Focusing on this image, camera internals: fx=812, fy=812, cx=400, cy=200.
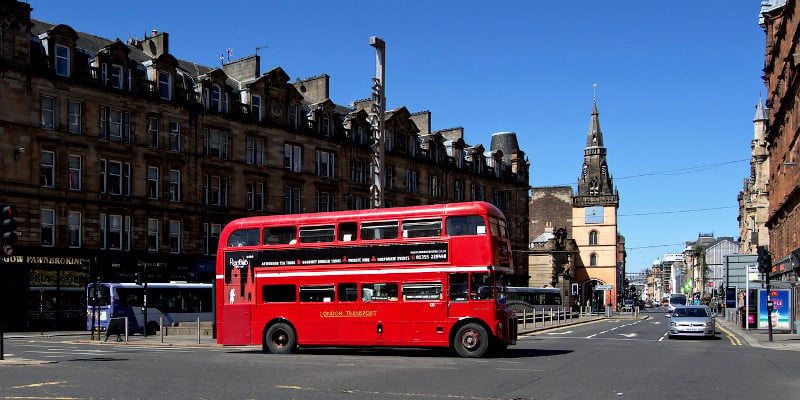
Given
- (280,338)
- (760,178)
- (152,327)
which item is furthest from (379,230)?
(760,178)

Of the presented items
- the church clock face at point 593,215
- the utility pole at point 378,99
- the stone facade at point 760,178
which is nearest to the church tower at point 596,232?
the church clock face at point 593,215

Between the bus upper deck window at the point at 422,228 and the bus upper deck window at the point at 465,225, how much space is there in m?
0.30

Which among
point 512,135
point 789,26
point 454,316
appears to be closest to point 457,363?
point 454,316

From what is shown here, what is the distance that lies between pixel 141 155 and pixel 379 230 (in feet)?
100

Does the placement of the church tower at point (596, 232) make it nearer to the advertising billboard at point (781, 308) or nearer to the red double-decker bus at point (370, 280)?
the advertising billboard at point (781, 308)

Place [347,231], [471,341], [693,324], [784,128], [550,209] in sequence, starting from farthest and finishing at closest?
Result: [550,209]
[784,128]
[693,324]
[347,231]
[471,341]

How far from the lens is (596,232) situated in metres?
125

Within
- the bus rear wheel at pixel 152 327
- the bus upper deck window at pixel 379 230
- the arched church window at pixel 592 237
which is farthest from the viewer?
the arched church window at pixel 592 237

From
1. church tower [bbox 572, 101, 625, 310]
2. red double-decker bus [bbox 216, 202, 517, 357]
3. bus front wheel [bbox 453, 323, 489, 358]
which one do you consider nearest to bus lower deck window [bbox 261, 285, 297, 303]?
red double-decker bus [bbox 216, 202, 517, 357]

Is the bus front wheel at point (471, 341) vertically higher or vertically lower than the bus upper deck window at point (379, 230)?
lower

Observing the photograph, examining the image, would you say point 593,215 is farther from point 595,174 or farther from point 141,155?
point 141,155

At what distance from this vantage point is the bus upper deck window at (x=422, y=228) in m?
23.1

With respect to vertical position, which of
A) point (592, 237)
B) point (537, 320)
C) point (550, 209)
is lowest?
point (537, 320)

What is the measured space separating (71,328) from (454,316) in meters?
31.4
